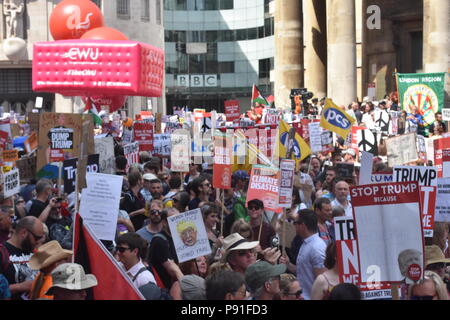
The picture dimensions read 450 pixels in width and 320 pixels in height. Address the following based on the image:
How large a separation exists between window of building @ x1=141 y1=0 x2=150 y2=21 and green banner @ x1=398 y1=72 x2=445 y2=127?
3005 centimetres

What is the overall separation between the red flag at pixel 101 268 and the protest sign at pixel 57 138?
7.09 meters

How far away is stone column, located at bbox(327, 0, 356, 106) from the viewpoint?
3089cm

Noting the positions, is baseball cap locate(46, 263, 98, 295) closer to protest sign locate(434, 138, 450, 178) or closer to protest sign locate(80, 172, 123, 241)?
protest sign locate(80, 172, 123, 241)

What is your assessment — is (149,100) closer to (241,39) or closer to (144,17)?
(144,17)

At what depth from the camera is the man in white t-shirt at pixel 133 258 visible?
26.0ft

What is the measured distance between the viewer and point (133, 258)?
26.3 ft

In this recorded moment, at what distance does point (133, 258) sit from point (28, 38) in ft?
145

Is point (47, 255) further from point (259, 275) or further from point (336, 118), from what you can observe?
point (336, 118)

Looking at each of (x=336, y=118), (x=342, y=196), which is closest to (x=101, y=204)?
(x=342, y=196)

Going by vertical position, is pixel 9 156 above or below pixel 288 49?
below

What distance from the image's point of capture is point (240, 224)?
31.7 ft

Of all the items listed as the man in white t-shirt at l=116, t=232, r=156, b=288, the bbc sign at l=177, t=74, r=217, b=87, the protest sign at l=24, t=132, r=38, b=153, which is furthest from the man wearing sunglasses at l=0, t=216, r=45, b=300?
the bbc sign at l=177, t=74, r=217, b=87

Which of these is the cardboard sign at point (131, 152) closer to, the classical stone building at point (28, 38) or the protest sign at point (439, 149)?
the protest sign at point (439, 149)
